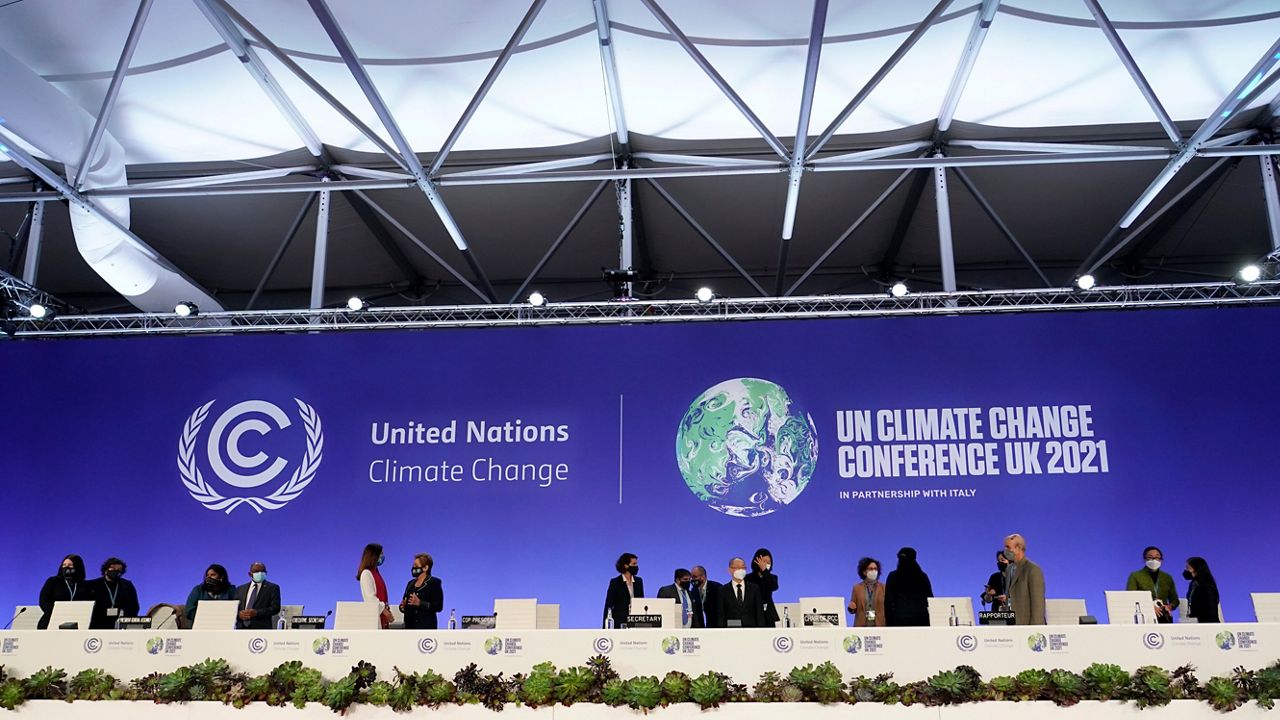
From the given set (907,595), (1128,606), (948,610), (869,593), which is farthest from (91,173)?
(1128,606)

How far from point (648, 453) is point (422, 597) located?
315cm

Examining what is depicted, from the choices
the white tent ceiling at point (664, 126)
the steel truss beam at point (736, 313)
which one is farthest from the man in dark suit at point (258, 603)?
the white tent ceiling at point (664, 126)

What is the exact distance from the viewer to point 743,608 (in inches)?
257

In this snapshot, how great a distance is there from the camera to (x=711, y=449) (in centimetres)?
953

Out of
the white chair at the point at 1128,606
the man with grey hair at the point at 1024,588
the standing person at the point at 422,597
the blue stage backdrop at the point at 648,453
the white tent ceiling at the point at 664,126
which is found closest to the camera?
the white chair at the point at 1128,606

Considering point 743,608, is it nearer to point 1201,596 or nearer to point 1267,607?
point 1201,596

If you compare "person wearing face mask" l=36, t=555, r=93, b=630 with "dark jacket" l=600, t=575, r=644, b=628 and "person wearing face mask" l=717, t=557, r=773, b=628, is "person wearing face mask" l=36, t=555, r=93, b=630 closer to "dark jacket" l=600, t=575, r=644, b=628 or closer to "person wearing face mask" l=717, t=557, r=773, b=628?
"dark jacket" l=600, t=575, r=644, b=628

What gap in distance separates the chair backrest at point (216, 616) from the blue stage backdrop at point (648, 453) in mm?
3341

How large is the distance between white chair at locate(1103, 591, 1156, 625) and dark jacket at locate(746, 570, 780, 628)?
2035 millimetres

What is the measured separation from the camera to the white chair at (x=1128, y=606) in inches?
233

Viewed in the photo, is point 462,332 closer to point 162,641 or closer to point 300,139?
point 300,139

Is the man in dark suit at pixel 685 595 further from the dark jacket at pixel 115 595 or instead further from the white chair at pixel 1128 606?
the dark jacket at pixel 115 595

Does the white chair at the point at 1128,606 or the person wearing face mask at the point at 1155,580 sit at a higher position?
the person wearing face mask at the point at 1155,580

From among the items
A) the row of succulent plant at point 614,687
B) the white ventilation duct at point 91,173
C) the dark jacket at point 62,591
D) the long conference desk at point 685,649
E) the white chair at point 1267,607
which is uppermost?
the white ventilation duct at point 91,173
